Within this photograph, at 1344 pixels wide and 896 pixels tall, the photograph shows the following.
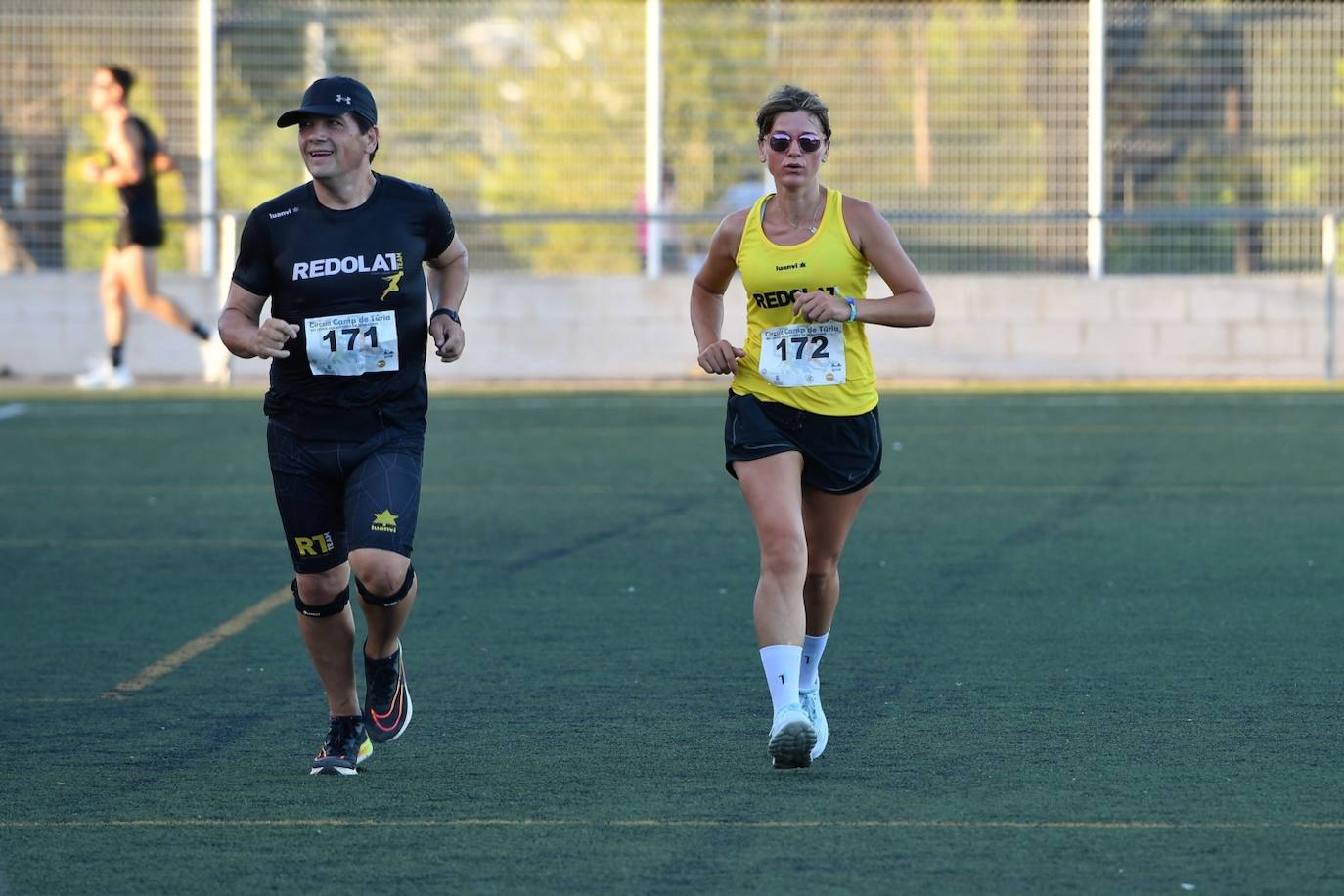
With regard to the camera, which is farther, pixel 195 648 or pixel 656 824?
pixel 195 648

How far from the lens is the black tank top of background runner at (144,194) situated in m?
17.8

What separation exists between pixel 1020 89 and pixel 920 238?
1.94 m

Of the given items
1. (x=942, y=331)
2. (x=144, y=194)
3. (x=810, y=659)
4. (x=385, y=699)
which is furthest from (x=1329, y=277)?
(x=385, y=699)

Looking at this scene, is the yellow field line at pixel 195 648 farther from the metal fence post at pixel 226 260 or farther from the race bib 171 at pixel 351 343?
the metal fence post at pixel 226 260

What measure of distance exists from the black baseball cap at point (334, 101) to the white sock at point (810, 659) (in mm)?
1943

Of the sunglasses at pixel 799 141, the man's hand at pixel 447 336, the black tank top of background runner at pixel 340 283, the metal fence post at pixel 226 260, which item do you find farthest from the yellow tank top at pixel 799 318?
the metal fence post at pixel 226 260

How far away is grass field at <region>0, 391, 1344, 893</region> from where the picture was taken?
5012 mm

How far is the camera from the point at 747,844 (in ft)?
16.7

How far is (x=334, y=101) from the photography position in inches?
231

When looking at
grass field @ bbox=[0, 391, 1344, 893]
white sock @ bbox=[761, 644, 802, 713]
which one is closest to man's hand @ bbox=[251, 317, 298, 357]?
grass field @ bbox=[0, 391, 1344, 893]

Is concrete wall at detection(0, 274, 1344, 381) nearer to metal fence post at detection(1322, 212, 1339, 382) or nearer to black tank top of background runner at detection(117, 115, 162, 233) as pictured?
metal fence post at detection(1322, 212, 1339, 382)

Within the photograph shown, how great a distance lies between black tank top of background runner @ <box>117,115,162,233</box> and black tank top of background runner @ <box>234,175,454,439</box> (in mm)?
12255

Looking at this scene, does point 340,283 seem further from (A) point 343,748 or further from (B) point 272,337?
(A) point 343,748

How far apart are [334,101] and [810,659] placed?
2.08 metres
